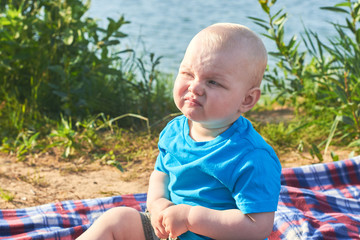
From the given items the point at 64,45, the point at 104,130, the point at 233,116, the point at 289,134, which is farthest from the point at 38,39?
the point at 233,116

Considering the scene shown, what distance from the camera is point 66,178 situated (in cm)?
293

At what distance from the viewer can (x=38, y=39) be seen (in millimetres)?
3605

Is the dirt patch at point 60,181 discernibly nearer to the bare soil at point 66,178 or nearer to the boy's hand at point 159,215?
the bare soil at point 66,178

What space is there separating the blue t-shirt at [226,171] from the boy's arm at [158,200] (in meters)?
0.04

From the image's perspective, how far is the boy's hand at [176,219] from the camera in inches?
63.5

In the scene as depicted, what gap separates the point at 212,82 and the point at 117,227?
0.61 m

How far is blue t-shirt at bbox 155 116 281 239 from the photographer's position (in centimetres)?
156

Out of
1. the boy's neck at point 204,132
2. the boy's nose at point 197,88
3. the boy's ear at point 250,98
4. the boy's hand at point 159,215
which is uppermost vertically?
the boy's nose at point 197,88

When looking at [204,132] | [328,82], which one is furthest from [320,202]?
[204,132]

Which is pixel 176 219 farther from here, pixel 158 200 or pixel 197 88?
pixel 197 88

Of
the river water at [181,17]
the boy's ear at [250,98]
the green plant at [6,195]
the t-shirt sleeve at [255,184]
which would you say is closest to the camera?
the t-shirt sleeve at [255,184]

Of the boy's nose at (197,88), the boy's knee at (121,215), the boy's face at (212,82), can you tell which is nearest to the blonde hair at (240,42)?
the boy's face at (212,82)

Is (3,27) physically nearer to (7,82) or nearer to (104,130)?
(7,82)

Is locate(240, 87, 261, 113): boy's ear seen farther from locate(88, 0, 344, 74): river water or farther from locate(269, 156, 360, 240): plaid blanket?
locate(88, 0, 344, 74): river water
